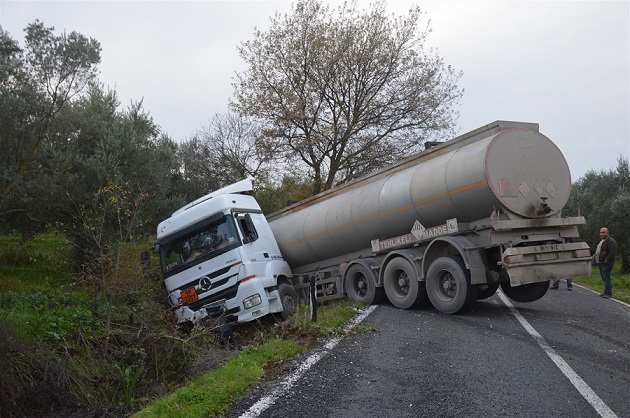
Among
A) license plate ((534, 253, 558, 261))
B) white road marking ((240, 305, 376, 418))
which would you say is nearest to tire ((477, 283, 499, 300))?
license plate ((534, 253, 558, 261))

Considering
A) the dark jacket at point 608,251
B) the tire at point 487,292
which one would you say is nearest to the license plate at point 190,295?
the tire at point 487,292

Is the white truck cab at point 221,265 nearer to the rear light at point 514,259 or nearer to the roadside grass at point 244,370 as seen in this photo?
the roadside grass at point 244,370

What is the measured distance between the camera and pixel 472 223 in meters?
9.54

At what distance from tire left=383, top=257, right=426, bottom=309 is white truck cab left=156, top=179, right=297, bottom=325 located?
2268 millimetres

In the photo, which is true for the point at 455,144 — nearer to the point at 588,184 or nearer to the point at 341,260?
the point at 341,260

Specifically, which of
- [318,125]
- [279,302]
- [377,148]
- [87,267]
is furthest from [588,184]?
[87,267]

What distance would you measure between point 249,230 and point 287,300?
1751 millimetres

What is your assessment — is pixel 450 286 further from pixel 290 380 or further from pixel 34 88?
pixel 34 88

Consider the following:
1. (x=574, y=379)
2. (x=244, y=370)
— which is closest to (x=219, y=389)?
(x=244, y=370)

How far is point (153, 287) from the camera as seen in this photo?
10.9 m

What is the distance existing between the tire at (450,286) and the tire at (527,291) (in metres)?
1.52

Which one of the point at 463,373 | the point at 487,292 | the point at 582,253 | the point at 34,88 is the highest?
the point at 34,88

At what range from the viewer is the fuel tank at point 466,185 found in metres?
9.12

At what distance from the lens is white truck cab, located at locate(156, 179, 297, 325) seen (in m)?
10.8
